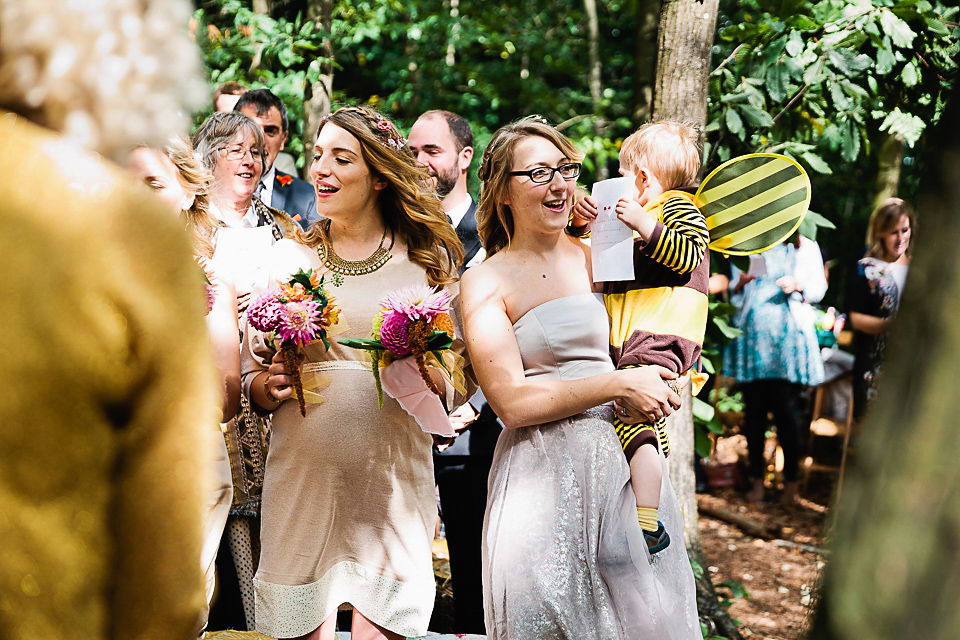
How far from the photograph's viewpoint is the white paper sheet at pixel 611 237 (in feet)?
9.30

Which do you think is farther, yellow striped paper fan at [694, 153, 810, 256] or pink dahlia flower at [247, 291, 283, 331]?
yellow striped paper fan at [694, 153, 810, 256]

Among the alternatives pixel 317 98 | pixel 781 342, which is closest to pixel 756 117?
pixel 781 342

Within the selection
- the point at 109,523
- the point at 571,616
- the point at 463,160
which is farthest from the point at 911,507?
the point at 463,160

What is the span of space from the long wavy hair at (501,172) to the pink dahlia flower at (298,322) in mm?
654

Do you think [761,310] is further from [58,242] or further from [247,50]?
[58,242]

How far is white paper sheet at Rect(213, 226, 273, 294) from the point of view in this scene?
3.75m

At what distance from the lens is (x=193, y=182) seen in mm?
3354

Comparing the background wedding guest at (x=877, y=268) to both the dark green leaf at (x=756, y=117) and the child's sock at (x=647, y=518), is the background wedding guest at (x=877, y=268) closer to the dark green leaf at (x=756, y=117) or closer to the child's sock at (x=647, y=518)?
the dark green leaf at (x=756, y=117)

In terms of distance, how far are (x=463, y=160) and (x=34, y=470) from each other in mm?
4096

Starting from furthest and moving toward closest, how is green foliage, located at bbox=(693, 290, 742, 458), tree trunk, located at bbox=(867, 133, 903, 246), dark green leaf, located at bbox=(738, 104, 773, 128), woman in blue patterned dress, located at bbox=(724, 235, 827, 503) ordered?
tree trunk, located at bbox=(867, 133, 903, 246) → woman in blue patterned dress, located at bbox=(724, 235, 827, 503) → green foliage, located at bbox=(693, 290, 742, 458) → dark green leaf, located at bbox=(738, 104, 773, 128)

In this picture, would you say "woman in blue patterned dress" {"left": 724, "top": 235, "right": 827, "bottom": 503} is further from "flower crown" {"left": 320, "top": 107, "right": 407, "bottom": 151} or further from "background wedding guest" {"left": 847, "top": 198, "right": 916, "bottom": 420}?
"flower crown" {"left": 320, "top": 107, "right": 407, "bottom": 151}

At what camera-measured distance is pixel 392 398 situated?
3.09 meters

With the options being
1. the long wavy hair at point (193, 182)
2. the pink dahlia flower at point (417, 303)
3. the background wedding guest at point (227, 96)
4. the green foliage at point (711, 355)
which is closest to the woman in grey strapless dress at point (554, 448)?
the pink dahlia flower at point (417, 303)

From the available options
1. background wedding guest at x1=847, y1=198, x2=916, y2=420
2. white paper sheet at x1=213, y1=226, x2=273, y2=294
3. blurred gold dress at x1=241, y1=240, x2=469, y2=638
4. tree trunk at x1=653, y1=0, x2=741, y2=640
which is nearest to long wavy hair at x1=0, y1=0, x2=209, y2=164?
blurred gold dress at x1=241, y1=240, x2=469, y2=638
